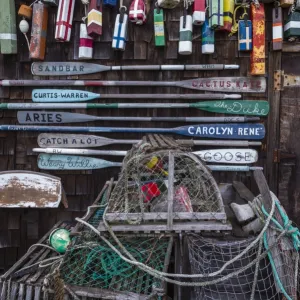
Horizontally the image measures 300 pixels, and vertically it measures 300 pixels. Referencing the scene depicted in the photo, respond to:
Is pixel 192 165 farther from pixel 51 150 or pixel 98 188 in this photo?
pixel 51 150

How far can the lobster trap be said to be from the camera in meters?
2.07

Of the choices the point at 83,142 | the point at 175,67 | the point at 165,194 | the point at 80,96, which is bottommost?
the point at 165,194

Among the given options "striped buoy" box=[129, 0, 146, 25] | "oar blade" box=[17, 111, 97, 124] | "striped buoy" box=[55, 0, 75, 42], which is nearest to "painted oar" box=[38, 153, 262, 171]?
"oar blade" box=[17, 111, 97, 124]

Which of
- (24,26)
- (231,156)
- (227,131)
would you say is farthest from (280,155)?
(24,26)

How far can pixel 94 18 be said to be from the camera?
341 cm

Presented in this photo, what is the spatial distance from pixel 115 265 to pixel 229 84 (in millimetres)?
2418

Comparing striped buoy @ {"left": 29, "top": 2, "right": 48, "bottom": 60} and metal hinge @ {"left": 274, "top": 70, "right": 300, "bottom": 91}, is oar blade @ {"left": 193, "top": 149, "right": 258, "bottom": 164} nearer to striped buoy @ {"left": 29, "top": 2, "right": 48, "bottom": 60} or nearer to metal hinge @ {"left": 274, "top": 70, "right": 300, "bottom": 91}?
metal hinge @ {"left": 274, "top": 70, "right": 300, "bottom": 91}

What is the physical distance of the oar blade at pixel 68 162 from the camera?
11.9 ft

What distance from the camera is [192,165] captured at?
2.33 metres

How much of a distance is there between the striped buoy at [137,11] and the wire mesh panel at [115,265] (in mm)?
2437

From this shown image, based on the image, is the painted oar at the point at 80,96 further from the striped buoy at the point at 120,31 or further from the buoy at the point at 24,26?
the buoy at the point at 24,26

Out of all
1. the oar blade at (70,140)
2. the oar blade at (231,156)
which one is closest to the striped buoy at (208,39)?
the oar blade at (231,156)

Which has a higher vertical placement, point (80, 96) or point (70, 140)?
point (80, 96)

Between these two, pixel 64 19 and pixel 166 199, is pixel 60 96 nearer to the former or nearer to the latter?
pixel 64 19
